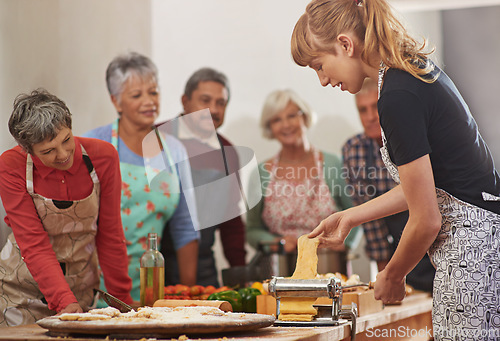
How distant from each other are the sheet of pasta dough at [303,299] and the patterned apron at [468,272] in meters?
0.27

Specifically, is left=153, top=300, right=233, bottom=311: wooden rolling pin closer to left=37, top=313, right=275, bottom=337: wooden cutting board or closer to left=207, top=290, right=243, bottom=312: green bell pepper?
left=207, top=290, right=243, bottom=312: green bell pepper

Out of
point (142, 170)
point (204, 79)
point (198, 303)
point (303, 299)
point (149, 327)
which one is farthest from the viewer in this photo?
point (204, 79)

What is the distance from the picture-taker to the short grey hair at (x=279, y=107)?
298 centimetres

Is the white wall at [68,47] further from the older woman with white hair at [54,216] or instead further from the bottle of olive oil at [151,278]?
the bottle of olive oil at [151,278]

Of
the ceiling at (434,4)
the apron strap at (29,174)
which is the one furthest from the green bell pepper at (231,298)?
the ceiling at (434,4)

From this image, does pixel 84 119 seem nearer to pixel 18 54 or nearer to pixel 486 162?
pixel 18 54

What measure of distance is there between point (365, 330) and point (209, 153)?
54.2 inches

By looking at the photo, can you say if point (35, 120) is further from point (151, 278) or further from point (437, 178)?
point (437, 178)

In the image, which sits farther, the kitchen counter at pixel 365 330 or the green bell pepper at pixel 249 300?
the green bell pepper at pixel 249 300

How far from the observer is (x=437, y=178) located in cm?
133

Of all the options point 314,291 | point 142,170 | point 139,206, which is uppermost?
point 142,170

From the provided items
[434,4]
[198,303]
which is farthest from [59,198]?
[434,4]

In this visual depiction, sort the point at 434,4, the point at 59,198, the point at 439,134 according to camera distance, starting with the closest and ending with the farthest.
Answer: the point at 439,134, the point at 59,198, the point at 434,4

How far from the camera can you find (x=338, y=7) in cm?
146
